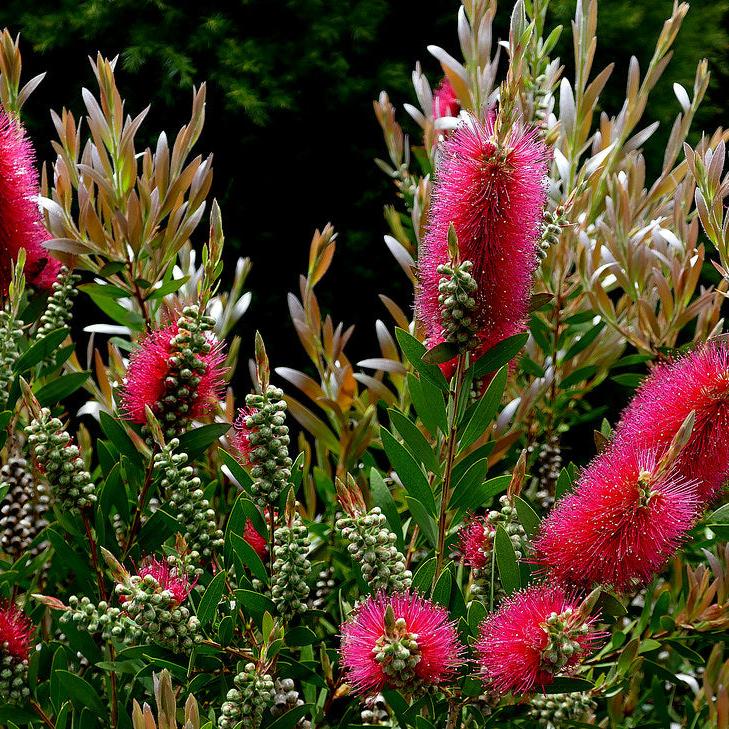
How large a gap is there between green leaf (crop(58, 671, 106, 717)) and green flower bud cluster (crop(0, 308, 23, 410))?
10.5 inches

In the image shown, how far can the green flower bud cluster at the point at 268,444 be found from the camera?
0.63 m

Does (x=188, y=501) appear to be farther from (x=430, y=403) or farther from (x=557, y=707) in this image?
(x=557, y=707)

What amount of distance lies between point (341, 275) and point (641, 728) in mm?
1739

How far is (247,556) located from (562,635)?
27cm

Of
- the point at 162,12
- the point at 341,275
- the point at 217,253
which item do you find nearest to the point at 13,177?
the point at 217,253

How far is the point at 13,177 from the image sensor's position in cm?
77

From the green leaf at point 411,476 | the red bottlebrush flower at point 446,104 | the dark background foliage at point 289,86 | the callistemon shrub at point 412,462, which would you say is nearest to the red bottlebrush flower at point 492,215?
the callistemon shrub at point 412,462

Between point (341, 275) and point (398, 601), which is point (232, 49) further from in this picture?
point (398, 601)

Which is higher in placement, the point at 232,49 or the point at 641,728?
the point at 232,49

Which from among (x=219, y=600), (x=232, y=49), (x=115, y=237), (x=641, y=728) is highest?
Result: (x=232, y=49)

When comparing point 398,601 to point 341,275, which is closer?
point 398,601

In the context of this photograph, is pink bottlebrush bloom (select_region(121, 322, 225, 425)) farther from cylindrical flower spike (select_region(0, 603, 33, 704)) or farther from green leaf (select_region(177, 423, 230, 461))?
cylindrical flower spike (select_region(0, 603, 33, 704))

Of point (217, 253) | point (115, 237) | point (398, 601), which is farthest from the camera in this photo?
point (115, 237)

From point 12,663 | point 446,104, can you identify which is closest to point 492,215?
point 12,663
